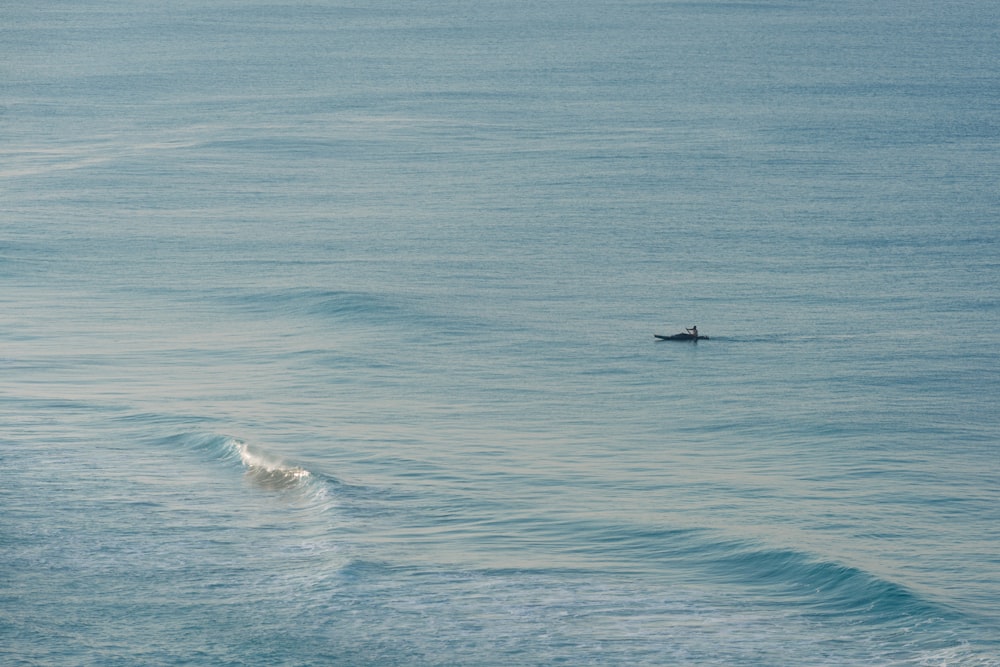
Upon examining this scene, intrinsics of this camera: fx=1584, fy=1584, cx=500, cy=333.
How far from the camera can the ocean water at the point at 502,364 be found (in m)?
34.8

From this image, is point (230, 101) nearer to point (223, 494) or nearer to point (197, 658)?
point (223, 494)

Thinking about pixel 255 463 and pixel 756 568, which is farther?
pixel 255 463

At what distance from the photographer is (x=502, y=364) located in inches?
2352

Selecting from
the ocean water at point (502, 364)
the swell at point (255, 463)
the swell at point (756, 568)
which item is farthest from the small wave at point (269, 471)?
the swell at point (756, 568)

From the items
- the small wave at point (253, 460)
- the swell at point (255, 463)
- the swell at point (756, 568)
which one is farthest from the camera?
the small wave at point (253, 460)

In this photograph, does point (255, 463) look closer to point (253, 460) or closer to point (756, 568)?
point (253, 460)

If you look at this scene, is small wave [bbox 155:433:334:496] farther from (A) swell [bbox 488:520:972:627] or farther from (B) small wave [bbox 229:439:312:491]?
(A) swell [bbox 488:520:972:627]

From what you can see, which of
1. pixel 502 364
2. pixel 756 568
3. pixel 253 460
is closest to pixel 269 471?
pixel 253 460

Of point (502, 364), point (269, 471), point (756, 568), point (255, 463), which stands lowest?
point (756, 568)

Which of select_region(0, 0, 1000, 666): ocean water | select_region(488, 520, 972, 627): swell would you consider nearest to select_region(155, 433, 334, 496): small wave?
select_region(0, 0, 1000, 666): ocean water

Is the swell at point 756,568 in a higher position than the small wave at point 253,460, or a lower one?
lower

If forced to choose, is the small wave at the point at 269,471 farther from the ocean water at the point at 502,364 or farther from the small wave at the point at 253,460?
the ocean water at the point at 502,364

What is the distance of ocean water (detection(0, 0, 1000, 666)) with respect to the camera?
3478 cm

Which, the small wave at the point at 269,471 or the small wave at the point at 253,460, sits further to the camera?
the small wave at the point at 269,471
